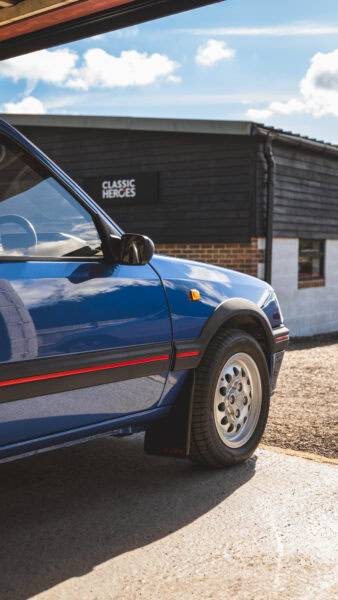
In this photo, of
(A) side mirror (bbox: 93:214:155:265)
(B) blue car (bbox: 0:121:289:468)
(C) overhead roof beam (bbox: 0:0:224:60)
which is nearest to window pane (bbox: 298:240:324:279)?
(C) overhead roof beam (bbox: 0:0:224:60)

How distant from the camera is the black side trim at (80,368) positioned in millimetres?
2857

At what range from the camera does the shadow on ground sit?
9.82ft

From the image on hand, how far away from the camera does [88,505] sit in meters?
3.69

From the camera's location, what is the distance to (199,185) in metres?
13.5

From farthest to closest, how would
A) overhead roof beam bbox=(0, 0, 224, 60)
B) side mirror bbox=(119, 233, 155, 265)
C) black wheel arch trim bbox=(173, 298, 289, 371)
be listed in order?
overhead roof beam bbox=(0, 0, 224, 60)
black wheel arch trim bbox=(173, 298, 289, 371)
side mirror bbox=(119, 233, 155, 265)

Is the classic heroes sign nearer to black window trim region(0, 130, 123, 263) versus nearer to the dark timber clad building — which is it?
the dark timber clad building

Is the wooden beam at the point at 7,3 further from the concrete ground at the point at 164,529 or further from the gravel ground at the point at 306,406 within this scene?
the gravel ground at the point at 306,406

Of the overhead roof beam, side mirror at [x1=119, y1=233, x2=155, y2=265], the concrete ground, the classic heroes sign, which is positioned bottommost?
the concrete ground

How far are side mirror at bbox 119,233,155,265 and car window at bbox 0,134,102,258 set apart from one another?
0.41 ft

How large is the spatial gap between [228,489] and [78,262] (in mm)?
1633

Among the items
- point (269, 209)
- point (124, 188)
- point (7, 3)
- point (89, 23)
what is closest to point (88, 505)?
point (89, 23)

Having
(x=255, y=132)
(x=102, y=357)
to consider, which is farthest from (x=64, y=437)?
(x=255, y=132)

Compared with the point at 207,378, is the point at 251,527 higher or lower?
lower

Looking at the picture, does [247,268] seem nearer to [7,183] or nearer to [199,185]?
[199,185]
